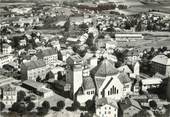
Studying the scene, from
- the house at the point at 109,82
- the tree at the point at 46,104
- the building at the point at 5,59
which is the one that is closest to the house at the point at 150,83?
the house at the point at 109,82

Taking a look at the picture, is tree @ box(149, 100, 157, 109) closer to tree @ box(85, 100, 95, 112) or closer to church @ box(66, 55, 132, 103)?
church @ box(66, 55, 132, 103)

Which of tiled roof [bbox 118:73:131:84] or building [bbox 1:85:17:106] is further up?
tiled roof [bbox 118:73:131:84]

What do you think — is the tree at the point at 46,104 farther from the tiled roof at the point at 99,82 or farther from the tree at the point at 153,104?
the tree at the point at 153,104

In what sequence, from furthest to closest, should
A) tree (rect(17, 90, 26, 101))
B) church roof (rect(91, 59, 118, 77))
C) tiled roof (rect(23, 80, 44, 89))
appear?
tiled roof (rect(23, 80, 44, 89))
church roof (rect(91, 59, 118, 77))
tree (rect(17, 90, 26, 101))

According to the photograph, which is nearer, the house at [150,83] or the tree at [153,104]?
the tree at [153,104]

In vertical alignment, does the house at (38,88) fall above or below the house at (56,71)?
below

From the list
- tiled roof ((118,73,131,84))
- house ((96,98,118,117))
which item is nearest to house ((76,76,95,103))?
house ((96,98,118,117))
